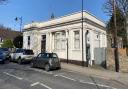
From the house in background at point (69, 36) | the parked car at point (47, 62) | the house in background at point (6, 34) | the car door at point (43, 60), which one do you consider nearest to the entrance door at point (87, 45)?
the house in background at point (69, 36)

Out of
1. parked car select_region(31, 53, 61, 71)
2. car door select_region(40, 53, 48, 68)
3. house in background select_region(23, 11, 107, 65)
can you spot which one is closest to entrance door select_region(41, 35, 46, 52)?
house in background select_region(23, 11, 107, 65)

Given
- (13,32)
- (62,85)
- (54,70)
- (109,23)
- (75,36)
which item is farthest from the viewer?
(13,32)

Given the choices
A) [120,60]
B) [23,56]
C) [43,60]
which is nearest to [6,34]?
[23,56]

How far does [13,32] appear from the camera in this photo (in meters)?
76.8

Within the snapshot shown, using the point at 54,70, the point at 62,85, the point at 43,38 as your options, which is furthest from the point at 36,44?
the point at 62,85

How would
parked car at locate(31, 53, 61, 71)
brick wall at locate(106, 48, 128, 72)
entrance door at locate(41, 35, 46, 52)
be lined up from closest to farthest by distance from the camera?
parked car at locate(31, 53, 61, 71), brick wall at locate(106, 48, 128, 72), entrance door at locate(41, 35, 46, 52)

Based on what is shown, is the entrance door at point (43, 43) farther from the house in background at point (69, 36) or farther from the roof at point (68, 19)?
the roof at point (68, 19)

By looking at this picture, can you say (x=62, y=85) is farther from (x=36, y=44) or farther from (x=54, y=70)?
(x=36, y=44)

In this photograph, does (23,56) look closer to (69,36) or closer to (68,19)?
(69,36)

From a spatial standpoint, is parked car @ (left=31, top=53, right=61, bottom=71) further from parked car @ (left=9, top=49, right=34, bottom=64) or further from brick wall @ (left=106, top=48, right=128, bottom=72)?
brick wall @ (left=106, top=48, right=128, bottom=72)

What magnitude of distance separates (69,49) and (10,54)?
7.95m

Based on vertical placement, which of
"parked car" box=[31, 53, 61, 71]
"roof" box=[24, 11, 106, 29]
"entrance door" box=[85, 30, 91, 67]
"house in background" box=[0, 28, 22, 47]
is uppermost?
"house in background" box=[0, 28, 22, 47]

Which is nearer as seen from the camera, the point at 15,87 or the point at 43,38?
the point at 15,87

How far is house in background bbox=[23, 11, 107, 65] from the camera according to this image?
88.3ft
